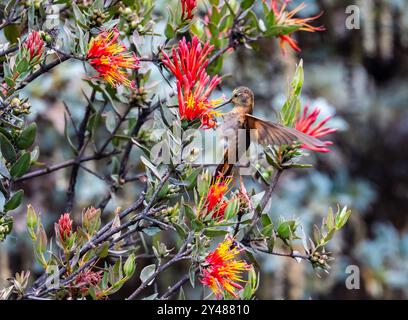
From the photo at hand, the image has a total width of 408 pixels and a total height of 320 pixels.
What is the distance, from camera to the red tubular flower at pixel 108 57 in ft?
3.90

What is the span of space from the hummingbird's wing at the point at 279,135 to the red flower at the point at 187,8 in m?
0.27

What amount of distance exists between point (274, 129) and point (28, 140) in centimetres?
50

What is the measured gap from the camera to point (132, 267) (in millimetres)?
1189

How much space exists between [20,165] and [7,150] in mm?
36

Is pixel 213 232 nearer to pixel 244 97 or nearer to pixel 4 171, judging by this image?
pixel 4 171

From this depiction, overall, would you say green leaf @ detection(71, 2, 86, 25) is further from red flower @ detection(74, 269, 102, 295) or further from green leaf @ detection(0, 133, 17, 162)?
red flower @ detection(74, 269, 102, 295)

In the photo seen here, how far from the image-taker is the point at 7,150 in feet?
3.99

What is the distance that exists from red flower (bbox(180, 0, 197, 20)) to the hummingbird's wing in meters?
0.27

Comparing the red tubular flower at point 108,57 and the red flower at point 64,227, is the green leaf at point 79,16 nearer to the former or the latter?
the red tubular flower at point 108,57

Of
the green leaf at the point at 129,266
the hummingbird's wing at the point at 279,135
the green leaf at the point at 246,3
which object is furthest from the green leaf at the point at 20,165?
the green leaf at the point at 246,3

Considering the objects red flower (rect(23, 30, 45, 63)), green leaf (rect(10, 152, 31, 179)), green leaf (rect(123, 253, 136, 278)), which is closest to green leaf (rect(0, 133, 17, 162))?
green leaf (rect(10, 152, 31, 179))

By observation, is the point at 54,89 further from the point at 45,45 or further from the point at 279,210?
the point at 45,45

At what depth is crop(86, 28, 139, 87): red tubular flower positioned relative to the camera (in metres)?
1.19
